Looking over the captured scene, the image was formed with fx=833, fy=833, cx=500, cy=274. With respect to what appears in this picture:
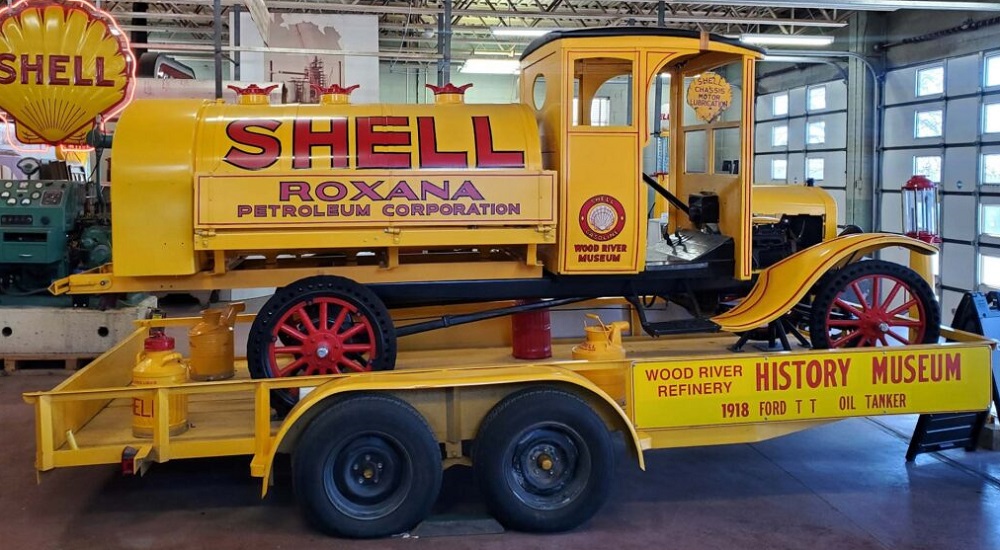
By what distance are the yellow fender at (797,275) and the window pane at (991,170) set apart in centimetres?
888

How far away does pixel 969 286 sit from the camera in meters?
13.6

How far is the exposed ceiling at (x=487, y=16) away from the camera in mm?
14898

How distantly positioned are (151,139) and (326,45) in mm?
10382

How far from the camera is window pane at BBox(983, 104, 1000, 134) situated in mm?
12781

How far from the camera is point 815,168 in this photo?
1795 cm

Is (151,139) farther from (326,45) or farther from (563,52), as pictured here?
(326,45)

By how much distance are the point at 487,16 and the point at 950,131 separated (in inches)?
337

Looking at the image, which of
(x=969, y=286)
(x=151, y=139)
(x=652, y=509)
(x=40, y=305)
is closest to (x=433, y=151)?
(x=151, y=139)

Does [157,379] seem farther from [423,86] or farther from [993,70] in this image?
[423,86]

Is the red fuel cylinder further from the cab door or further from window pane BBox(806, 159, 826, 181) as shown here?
window pane BBox(806, 159, 826, 181)

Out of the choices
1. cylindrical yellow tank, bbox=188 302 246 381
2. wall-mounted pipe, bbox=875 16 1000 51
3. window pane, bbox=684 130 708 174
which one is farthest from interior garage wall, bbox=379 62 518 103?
cylindrical yellow tank, bbox=188 302 246 381

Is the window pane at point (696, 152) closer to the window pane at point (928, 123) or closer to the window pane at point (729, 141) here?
the window pane at point (729, 141)

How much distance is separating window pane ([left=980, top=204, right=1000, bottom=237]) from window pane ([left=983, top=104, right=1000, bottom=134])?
3.83 ft

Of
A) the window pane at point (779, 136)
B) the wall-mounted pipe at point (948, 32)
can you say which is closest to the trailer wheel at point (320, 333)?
the wall-mounted pipe at point (948, 32)
